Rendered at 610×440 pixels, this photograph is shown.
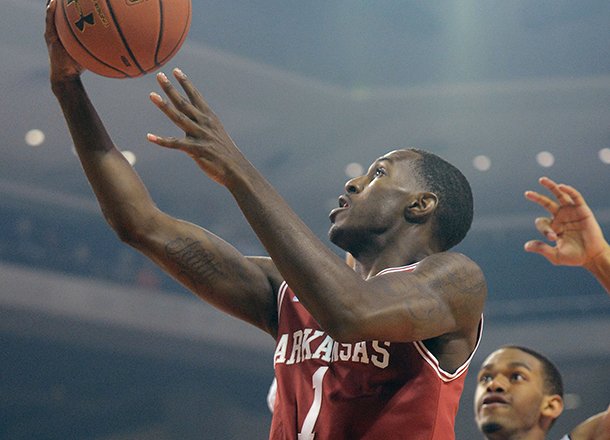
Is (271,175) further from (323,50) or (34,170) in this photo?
(34,170)

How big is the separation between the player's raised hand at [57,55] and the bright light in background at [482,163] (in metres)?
7.15

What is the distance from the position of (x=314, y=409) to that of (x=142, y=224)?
0.67 m

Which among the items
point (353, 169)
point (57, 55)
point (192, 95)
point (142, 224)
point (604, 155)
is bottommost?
point (142, 224)

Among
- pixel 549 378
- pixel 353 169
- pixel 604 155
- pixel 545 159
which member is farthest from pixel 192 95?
pixel 604 155

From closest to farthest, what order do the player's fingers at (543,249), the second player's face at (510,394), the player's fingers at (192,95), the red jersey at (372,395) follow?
the player's fingers at (192,95) < the red jersey at (372,395) < the player's fingers at (543,249) < the second player's face at (510,394)

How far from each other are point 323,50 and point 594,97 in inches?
109

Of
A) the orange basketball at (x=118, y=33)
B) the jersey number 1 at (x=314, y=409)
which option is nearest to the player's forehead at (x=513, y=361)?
the jersey number 1 at (x=314, y=409)

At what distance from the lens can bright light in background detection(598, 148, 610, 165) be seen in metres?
8.77

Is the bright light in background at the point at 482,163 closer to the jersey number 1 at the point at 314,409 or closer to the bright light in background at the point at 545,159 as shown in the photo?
the bright light in background at the point at 545,159

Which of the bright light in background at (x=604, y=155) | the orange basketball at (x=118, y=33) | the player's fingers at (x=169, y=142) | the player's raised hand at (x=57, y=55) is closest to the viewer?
the player's fingers at (x=169, y=142)

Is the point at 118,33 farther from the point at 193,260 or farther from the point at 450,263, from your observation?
the point at 450,263

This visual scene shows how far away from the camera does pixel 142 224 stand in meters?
2.28

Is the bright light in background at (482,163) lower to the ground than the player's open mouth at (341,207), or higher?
higher

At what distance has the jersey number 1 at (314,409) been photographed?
203cm
